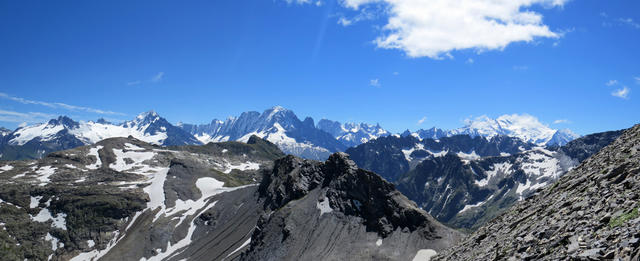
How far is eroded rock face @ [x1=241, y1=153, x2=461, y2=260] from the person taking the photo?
10856 centimetres

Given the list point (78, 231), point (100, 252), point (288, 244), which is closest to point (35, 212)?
point (78, 231)

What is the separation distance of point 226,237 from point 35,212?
114 meters

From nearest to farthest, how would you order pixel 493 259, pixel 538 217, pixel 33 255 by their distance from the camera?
pixel 493 259 → pixel 538 217 → pixel 33 255

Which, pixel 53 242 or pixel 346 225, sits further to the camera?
pixel 53 242

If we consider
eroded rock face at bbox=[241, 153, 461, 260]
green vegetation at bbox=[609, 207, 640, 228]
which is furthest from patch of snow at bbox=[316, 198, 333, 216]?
green vegetation at bbox=[609, 207, 640, 228]

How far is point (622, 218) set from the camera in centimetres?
1644

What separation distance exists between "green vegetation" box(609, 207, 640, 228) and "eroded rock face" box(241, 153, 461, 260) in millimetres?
92039

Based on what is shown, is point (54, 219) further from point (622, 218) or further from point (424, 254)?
point (622, 218)

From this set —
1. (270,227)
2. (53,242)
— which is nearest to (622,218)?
(270,227)

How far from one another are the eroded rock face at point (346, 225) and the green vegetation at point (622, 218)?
92.0 metres

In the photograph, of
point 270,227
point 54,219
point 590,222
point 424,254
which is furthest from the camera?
point 54,219

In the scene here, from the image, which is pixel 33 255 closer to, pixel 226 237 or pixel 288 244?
pixel 226 237

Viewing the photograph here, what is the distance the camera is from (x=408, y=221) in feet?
380

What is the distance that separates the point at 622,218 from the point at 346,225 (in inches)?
4237
